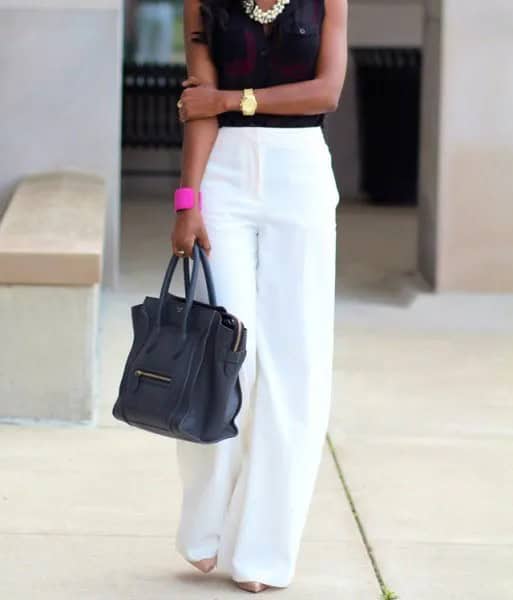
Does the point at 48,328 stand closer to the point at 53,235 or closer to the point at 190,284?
the point at 53,235

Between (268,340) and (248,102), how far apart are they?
662mm

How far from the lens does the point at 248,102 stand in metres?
3.95

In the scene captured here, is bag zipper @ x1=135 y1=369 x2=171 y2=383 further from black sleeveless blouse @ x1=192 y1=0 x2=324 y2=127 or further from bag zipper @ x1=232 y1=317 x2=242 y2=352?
black sleeveless blouse @ x1=192 y1=0 x2=324 y2=127

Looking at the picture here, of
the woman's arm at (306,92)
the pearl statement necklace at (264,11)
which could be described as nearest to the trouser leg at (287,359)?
the woman's arm at (306,92)

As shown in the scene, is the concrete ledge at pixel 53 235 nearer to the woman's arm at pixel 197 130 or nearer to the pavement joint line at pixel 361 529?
the pavement joint line at pixel 361 529

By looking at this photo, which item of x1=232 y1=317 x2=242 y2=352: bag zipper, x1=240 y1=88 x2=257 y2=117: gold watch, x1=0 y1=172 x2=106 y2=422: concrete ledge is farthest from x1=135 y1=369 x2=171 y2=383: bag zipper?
x1=0 y1=172 x2=106 y2=422: concrete ledge

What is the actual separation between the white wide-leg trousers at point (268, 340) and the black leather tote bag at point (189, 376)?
A: 0.52 feet

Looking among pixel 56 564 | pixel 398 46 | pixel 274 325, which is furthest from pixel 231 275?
pixel 398 46

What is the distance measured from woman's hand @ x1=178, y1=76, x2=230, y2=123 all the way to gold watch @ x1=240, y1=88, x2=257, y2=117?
0.17 ft

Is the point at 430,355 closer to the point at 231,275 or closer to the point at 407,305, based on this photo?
the point at 407,305

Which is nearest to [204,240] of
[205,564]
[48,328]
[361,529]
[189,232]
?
[189,232]

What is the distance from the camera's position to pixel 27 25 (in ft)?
29.8

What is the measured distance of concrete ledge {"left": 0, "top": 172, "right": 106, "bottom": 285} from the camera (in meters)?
6.08

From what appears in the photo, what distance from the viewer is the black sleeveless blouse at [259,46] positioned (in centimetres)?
396
